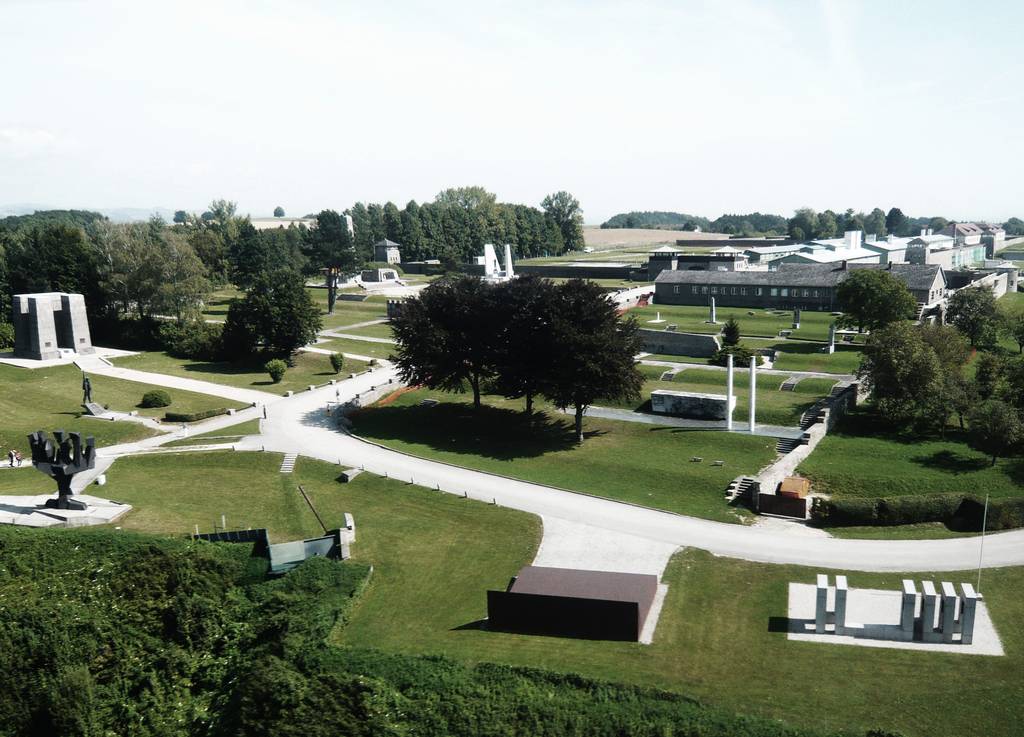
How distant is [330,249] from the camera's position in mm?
99750

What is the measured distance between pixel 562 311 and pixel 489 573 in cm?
2331

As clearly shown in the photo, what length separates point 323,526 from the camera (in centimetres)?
3856

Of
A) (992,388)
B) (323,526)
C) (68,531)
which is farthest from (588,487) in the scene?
(992,388)

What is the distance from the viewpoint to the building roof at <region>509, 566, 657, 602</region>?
27969 millimetres

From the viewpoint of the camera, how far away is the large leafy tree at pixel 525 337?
172 ft

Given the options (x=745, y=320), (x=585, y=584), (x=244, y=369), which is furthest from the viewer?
(x=745, y=320)

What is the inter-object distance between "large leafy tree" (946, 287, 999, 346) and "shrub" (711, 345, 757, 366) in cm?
2144

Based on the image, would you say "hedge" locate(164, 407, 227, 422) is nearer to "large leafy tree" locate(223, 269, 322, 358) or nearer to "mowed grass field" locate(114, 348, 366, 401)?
"mowed grass field" locate(114, 348, 366, 401)

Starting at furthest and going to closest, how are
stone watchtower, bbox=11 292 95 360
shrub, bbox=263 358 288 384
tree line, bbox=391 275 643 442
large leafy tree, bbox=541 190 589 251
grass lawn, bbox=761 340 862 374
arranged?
large leafy tree, bbox=541 190 589 251 → stone watchtower, bbox=11 292 95 360 → shrub, bbox=263 358 288 384 → grass lawn, bbox=761 340 862 374 → tree line, bbox=391 275 643 442

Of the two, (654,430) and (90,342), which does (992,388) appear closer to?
(654,430)

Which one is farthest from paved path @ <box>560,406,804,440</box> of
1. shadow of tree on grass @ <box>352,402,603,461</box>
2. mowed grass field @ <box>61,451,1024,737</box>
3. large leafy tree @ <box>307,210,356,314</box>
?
large leafy tree @ <box>307,210,356,314</box>

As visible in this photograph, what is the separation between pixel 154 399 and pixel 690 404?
40.7m

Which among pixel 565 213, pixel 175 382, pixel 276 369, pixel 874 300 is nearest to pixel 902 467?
pixel 874 300

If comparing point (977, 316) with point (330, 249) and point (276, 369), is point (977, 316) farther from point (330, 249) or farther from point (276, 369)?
point (330, 249)
